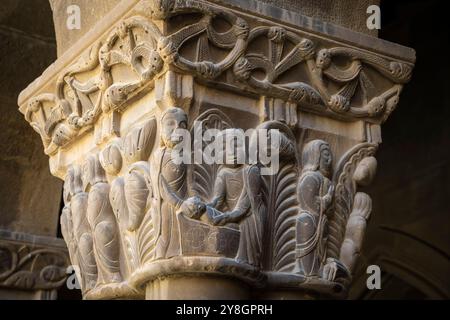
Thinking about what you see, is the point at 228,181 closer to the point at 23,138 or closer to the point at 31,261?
the point at 23,138

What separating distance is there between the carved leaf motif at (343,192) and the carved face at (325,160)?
50 millimetres

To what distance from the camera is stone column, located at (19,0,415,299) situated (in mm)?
2449

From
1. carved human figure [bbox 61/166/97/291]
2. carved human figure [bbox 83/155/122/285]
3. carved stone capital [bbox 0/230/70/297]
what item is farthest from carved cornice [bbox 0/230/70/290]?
carved human figure [bbox 83/155/122/285]

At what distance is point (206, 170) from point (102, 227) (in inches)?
16.1

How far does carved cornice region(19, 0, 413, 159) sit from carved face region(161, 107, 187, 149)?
0.11 m

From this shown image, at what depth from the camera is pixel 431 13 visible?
580cm

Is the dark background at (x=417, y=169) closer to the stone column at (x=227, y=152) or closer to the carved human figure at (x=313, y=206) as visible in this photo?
the stone column at (x=227, y=152)

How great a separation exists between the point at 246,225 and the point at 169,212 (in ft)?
0.68

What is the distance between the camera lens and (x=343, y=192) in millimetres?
2754

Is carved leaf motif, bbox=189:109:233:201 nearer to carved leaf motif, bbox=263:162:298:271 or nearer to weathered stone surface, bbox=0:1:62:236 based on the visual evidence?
carved leaf motif, bbox=263:162:298:271

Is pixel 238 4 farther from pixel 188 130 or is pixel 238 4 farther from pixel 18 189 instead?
pixel 18 189

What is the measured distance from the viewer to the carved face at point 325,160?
2693mm
